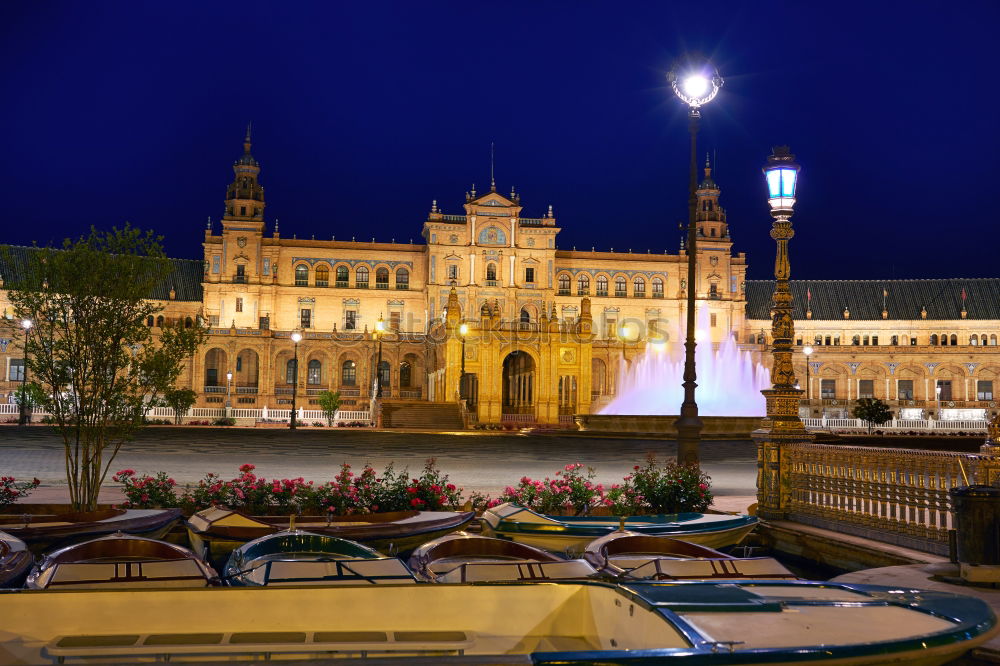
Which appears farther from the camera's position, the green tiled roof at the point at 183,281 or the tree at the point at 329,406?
the green tiled roof at the point at 183,281

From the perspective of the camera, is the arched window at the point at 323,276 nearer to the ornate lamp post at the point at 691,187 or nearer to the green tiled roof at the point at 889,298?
the green tiled roof at the point at 889,298

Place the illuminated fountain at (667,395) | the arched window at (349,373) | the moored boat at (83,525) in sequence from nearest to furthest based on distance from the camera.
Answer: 1. the moored boat at (83,525)
2. the illuminated fountain at (667,395)
3. the arched window at (349,373)

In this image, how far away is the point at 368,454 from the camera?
2795 centimetres

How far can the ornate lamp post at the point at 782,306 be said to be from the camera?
12.0 metres

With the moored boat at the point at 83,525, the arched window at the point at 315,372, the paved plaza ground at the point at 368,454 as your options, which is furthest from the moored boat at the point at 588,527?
the arched window at the point at 315,372

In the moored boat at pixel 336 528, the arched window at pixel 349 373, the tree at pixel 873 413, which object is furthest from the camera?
the arched window at pixel 349 373

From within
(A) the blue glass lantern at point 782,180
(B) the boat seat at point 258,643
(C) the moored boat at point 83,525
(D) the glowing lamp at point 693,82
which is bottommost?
(C) the moored boat at point 83,525

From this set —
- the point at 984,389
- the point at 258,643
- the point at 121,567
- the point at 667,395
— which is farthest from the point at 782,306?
the point at 984,389

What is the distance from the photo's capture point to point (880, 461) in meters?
10.4

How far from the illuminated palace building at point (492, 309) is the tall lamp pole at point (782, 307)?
46357mm

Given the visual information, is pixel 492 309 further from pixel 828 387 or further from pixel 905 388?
pixel 905 388

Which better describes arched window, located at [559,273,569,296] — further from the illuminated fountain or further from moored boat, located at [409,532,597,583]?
moored boat, located at [409,532,597,583]

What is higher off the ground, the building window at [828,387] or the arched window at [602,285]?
the arched window at [602,285]

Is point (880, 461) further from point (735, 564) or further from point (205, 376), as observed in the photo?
point (205, 376)
